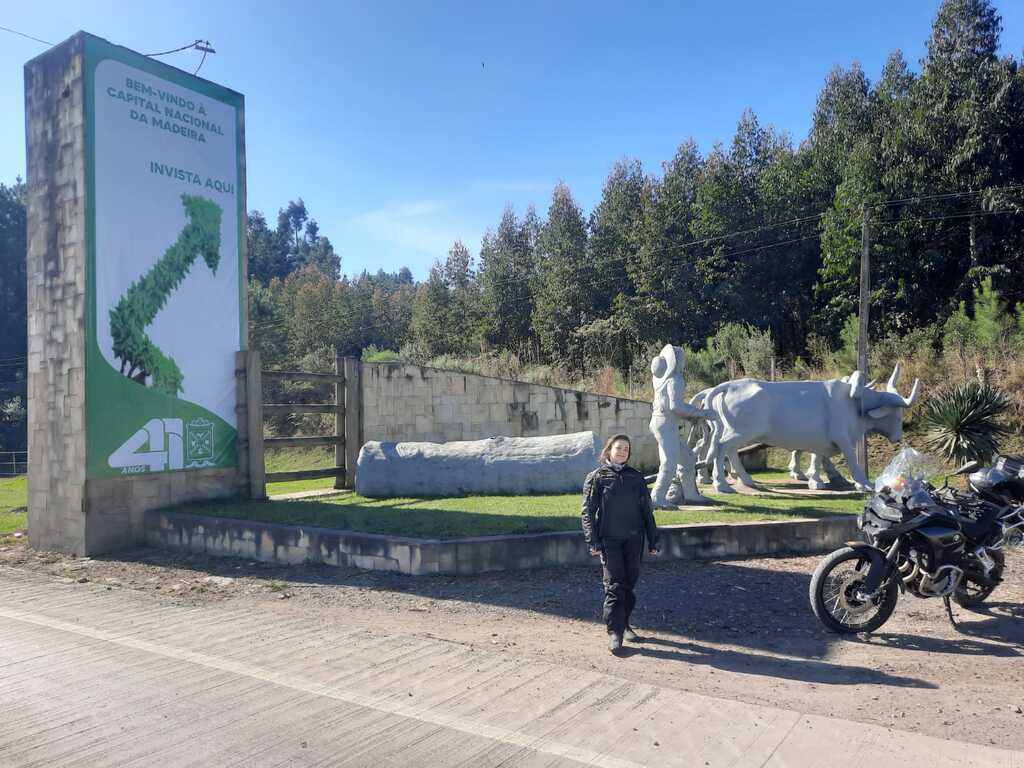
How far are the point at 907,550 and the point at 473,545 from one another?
4.36m

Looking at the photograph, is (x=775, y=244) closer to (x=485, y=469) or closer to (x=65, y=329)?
(x=485, y=469)

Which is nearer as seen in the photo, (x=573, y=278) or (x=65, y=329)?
(x=65, y=329)

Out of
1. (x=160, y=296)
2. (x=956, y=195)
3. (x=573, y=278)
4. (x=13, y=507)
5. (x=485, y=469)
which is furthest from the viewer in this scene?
(x=573, y=278)

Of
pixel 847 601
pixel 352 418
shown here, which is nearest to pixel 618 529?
pixel 847 601

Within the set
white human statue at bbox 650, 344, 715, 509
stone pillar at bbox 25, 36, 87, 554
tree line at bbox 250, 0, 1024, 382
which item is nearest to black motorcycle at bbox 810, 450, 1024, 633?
white human statue at bbox 650, 344, 715, 509

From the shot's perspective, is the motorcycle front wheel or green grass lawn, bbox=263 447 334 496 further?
green grass lawn, bbox=263 447 334 496

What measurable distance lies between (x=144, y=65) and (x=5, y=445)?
37080 millimetres

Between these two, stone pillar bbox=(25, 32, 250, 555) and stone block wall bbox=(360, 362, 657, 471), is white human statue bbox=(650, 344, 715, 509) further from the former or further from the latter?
stone block wall bbox=(360, 362, 657, 471)

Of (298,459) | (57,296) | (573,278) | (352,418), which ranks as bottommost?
(298,459)

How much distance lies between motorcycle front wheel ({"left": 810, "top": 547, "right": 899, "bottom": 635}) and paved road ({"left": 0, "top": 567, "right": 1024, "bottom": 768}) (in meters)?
1.87

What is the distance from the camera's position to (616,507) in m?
6.03

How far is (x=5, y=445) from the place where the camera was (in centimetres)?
4125

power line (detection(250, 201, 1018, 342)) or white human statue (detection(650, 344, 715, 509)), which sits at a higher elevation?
power line (detection(250, 201, 1018, 342))

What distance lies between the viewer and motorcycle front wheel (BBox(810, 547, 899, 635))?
20.6ft
